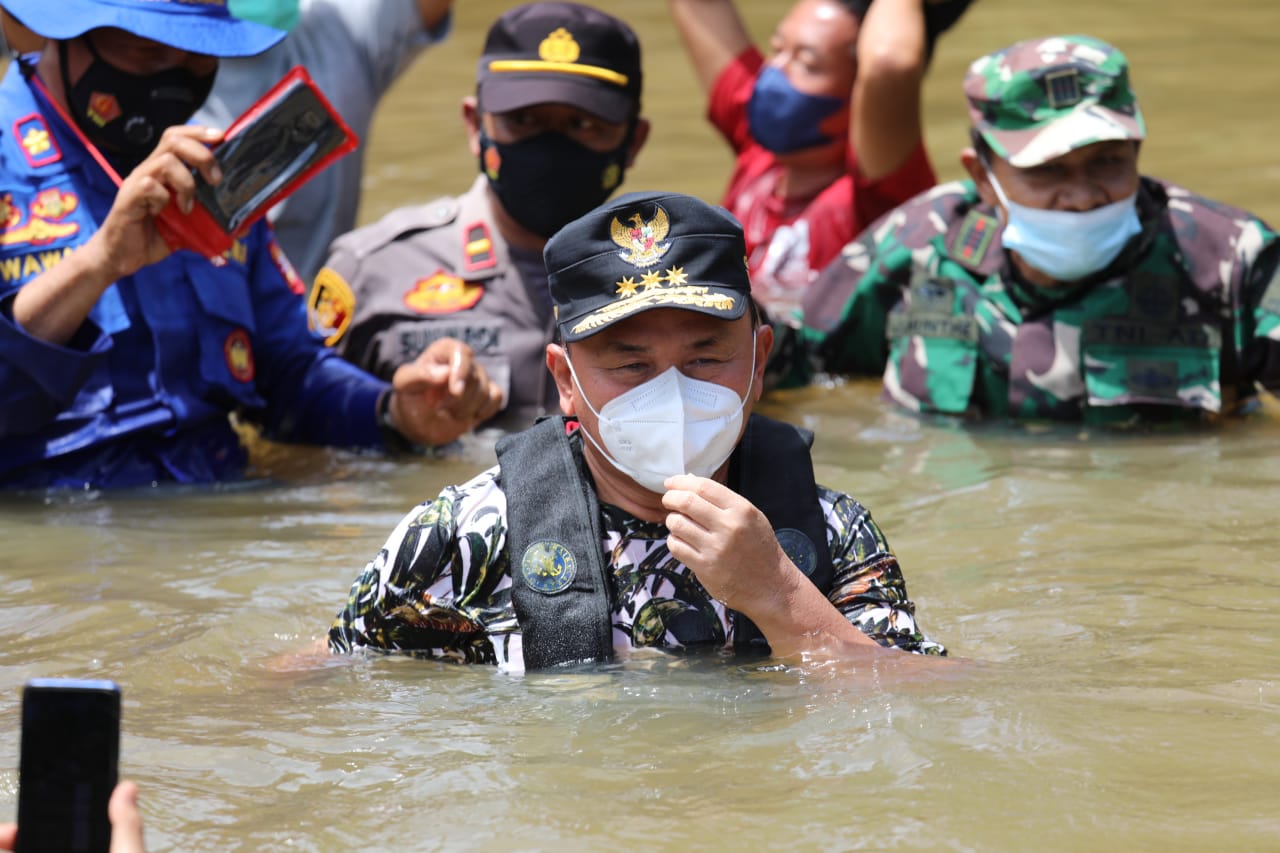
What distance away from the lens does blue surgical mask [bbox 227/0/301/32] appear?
253 inches

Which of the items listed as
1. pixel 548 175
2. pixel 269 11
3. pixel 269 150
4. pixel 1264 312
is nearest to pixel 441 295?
pixel 548 175

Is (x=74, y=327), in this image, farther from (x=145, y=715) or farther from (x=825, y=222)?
(x=825, y=222)

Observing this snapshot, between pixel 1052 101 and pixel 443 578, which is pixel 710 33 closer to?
pixel 1052 101

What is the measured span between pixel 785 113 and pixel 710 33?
35.4 inches

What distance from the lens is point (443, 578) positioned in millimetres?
3582

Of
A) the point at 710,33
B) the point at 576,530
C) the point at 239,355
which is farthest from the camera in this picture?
the point at 710,33

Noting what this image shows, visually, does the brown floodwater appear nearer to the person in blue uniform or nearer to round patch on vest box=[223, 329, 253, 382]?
the person in blue uniform

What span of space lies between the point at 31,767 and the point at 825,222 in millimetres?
5576

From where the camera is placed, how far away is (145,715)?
368cm

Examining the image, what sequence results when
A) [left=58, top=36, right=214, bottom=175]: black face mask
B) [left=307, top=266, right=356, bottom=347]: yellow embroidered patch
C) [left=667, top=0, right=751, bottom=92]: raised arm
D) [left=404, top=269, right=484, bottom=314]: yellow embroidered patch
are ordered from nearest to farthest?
1. [left=58, top=36, right=214, bottom=175]: black face mask
2. [left=307, top=266, right=356, bottom=347]: yellow embroidered patch
3. [left=404, top=269, right=484, bottom=314]: yellow embroidered patch
4. [left=667, top=0, right=751, bottom=92]: raised arm

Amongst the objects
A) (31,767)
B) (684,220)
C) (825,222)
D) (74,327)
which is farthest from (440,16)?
(31,767)

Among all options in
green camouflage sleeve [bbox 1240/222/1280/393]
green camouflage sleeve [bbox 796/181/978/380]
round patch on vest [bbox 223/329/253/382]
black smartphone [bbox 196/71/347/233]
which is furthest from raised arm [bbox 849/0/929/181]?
round patch on vest [bbox 223/329/253/382]

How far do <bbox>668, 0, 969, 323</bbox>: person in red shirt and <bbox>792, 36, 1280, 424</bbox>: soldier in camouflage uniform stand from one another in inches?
17.0

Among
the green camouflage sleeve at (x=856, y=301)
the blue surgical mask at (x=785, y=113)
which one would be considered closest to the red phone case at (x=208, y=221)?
the green camouflage sleeve at (x=856, y=301)
